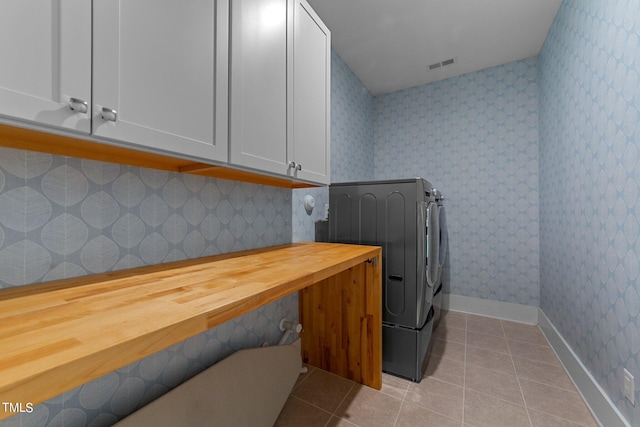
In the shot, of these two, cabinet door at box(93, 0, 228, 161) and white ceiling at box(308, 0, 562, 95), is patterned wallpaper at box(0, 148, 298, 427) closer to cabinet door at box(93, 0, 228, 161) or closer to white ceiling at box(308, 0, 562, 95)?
cabinet door at box(93, 0, 228, 161)

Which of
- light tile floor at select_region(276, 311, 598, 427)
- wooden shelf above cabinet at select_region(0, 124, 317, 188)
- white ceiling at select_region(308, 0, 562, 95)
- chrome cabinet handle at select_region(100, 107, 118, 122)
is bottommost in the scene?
light tile floor at select_region(276, 311, 598, 427)

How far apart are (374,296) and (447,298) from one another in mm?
1884

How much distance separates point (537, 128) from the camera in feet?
9.08

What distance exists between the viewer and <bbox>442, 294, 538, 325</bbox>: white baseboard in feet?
9.15

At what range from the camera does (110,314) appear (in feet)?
1.96

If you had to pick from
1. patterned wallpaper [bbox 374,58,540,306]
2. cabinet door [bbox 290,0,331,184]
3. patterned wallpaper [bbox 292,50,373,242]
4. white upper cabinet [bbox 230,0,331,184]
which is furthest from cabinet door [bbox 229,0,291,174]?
patterned wallpaper [bbox 374,58,540,306]

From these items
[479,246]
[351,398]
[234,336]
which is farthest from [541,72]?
[234,336]

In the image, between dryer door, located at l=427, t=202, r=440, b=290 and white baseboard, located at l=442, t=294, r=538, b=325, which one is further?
white baseboard, located at l=442, t=294, r=538, b=325

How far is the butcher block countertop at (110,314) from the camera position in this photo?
16.1 inches

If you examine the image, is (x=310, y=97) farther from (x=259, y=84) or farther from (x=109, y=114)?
(x=109, y=114)

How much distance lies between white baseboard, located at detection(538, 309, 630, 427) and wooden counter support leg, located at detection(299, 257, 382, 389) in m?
1.11

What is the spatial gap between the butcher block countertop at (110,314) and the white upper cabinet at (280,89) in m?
0.51

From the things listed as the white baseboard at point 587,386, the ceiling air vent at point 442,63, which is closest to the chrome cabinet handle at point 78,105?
the white baseboard at point 587,386

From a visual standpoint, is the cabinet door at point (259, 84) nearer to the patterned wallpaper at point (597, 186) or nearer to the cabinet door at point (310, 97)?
the cabinet door at point (310, 97)
